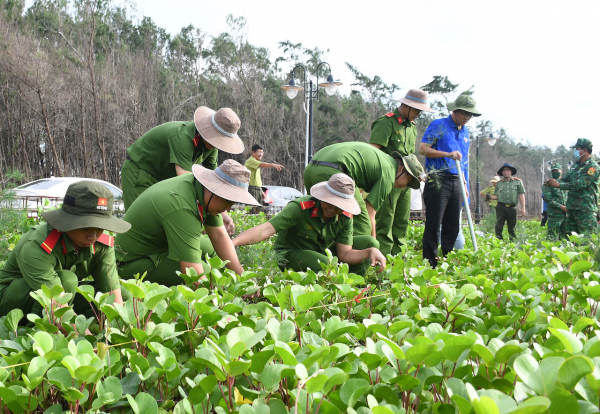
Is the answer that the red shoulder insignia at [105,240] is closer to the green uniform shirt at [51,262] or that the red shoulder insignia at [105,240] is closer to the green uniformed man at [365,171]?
the green uniform shirt at [51,262]

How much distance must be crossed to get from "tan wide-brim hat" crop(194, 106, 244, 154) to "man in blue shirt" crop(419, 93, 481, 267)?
2474mm

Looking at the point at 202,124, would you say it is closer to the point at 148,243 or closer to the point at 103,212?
the point at 148,243

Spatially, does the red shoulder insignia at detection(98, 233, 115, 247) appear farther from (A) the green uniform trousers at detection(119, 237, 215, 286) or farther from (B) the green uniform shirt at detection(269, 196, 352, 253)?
(B) the green uniform shirt at detection(269, 196, 352, 253)

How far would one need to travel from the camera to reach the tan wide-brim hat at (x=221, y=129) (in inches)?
158

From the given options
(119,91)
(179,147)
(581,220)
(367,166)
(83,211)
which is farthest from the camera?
(119,91)

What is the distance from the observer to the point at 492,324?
1.86 meters

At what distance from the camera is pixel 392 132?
5.37 meters

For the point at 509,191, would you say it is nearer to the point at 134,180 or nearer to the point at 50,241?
the point at 134,180

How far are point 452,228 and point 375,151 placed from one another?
1604mm

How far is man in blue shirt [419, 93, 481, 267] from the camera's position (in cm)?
541

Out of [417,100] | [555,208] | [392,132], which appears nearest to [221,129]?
[392,132]

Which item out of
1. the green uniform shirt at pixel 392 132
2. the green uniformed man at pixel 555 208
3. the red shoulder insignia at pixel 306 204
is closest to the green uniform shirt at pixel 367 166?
the green uniform shirt at pixel 392 132

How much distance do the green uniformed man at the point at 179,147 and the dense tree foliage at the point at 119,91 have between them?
12.1 metres

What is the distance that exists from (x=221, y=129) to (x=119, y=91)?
24.8m
